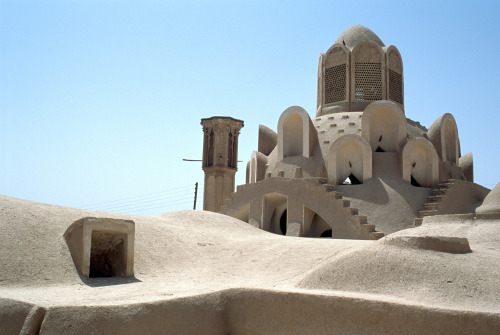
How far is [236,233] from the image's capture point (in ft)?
49.4

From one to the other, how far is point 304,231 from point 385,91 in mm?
7622

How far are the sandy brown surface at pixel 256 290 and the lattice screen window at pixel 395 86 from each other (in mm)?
10731

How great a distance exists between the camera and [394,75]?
69.7 ft

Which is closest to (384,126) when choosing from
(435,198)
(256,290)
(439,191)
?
(439,191)

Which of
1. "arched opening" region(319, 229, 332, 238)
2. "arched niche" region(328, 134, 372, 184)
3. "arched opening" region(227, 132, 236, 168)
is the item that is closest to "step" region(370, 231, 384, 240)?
"arched opening" region(319, 229, 332, 238)

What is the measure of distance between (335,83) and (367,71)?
144 cm

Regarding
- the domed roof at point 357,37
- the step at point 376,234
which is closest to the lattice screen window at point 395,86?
the domed roof at point 357,37

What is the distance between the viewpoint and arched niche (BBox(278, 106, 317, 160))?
775 inches

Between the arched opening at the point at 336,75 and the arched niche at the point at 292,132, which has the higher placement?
the arched opening at the point at 336,75

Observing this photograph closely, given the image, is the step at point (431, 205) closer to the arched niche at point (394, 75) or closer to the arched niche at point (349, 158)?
the arched niche at point (349, 158)

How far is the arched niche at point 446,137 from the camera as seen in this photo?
1986cm

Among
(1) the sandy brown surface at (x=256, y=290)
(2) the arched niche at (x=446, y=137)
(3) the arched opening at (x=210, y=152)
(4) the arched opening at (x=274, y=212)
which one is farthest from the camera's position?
(3) the arched opening at (x=210, y=152)

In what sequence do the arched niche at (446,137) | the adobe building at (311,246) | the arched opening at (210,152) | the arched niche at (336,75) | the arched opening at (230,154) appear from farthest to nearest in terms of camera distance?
the arched opening at (230,154) → the arched opening at (210,152) → the arched niche at (336,75) → the arched niche at (446,137) → the adobe building at (311,246)

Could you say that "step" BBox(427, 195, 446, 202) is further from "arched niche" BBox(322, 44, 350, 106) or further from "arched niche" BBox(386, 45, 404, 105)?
"arched niche" BBox(322, 44, 350, 106)
